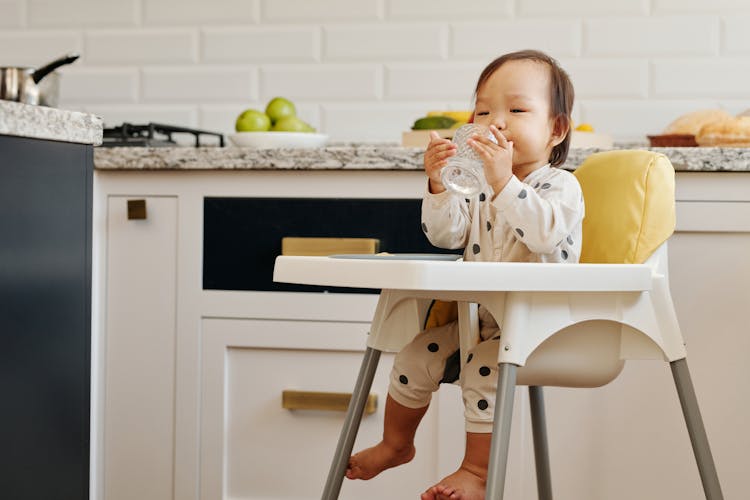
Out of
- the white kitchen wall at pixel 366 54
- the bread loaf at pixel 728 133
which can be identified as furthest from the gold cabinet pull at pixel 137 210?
the bread loaf at pixel 728 133

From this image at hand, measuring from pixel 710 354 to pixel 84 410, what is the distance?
1.15m

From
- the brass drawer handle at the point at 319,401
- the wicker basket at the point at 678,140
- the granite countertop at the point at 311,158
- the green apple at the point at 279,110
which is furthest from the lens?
the green apple at the point at 279,110

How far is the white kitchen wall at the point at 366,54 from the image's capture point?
2.38 meters

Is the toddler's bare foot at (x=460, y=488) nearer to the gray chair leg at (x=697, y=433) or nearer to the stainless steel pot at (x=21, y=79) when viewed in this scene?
the gray chair leg at (x=697, y=433)

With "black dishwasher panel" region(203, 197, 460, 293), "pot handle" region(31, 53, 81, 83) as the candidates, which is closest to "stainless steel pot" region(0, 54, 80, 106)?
"pot handle" region(31, 53, 81, 83)

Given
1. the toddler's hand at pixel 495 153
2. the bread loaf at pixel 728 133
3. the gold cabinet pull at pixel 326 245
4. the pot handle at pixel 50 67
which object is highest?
the pot handle at pixel 50 67

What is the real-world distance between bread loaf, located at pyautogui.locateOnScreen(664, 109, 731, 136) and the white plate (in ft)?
2.53

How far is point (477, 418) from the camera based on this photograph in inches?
49.8

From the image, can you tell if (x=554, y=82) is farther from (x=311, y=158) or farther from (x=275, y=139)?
(x=275, y=139)

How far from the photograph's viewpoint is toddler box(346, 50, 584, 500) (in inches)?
49.8

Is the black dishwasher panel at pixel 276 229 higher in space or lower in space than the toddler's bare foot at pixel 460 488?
higher

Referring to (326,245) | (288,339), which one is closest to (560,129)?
(326,245)

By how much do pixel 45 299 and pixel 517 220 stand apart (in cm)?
58

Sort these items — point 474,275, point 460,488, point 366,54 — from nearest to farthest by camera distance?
point 474,275
point 460,488
point 366,54
